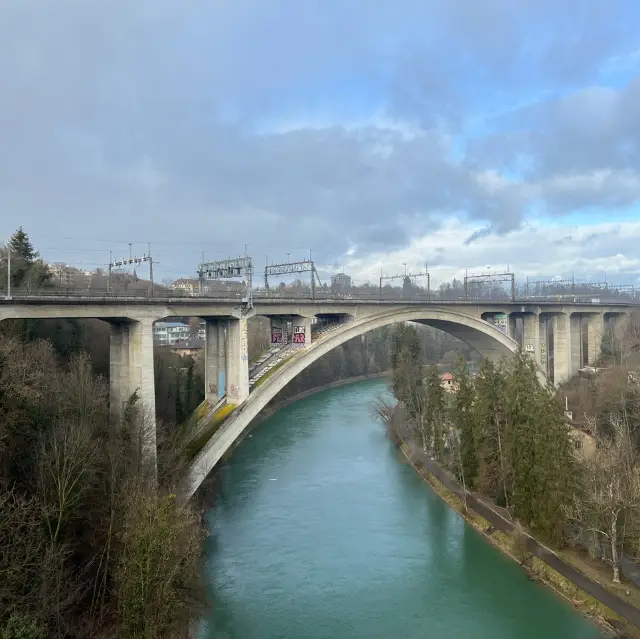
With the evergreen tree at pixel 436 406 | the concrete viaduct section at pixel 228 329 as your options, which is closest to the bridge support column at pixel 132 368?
the concrete viaduct section at pixel 228 329

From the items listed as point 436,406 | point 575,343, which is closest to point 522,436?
point 436,406

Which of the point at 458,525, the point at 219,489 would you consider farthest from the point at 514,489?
the point at 219,489

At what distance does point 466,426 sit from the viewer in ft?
64.8

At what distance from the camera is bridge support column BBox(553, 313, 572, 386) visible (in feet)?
119

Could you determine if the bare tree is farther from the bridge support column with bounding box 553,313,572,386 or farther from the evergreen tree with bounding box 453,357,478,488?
the bridge support column with bounding box 553,313,572,386

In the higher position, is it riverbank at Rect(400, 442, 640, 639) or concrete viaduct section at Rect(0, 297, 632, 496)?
concrete viaduct section at Rect(0, 297, 632, 496)

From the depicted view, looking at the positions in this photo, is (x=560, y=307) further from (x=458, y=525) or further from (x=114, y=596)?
(x=114, y=596)

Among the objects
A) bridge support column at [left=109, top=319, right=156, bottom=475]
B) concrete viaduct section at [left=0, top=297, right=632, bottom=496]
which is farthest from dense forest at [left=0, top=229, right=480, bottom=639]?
concrete viaduct section at [left=0, top=297, right=632, bottom=496]

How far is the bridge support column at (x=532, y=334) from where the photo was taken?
113 ft

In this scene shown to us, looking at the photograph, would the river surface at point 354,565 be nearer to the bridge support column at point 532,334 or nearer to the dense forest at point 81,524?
the dense forest at point 81,524

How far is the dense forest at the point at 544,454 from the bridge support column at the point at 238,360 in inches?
308

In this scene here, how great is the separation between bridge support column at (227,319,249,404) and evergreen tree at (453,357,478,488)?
25.5 feet

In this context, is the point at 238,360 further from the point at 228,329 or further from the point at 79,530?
the point at 79,530

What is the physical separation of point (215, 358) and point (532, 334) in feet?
74.6
